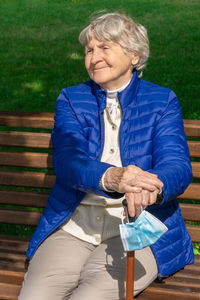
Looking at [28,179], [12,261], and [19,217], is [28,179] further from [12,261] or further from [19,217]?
[12,261]

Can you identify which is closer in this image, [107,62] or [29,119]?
[107,62]

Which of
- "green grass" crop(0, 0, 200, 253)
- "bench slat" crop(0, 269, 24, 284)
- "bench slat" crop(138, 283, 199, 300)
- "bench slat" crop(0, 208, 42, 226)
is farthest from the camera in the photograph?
"green grass" crop(0, 0, 200, 253)

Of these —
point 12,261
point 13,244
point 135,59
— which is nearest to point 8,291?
point 12,261

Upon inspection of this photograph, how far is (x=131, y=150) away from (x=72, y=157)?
0.37 m

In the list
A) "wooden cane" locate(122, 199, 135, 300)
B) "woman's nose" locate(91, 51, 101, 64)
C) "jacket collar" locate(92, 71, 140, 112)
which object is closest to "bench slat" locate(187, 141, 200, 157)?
"jacket collar" locate(92, 71, 140, 112)

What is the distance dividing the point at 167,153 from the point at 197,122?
0.74 m

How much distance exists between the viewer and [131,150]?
10.2 feet

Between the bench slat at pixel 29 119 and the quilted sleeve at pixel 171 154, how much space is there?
101 centimetres

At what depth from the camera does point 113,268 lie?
284cm

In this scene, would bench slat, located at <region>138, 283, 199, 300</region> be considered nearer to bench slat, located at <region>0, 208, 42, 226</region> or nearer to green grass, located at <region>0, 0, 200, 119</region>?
bench slat, located at <region>0, 208, 42, 226</region>

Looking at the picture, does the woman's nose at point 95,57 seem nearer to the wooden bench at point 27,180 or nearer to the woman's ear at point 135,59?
the woman's ear at point 135,59

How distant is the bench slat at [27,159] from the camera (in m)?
3.80

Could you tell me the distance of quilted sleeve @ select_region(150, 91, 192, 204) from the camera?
2816 mm

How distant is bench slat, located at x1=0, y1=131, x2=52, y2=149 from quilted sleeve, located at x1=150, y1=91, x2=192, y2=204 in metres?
→ 1.00
